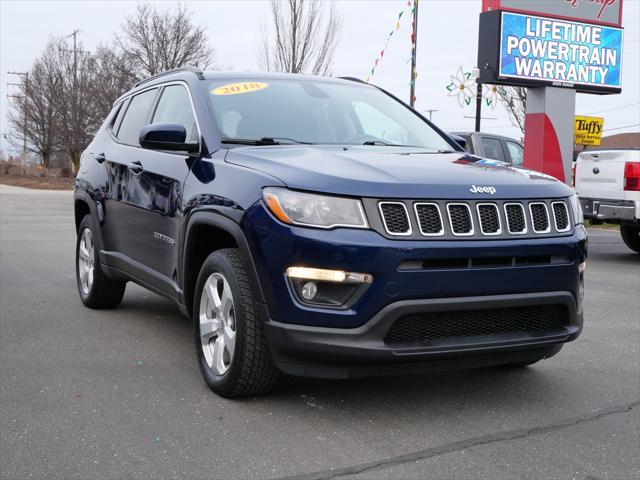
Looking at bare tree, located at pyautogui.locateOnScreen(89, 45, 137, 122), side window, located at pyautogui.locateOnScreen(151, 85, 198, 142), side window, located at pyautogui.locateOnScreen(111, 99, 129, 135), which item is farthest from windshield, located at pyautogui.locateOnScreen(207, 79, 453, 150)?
bare tree, located at pyautogui.locateOnScreen(89, 45, 137, 122)

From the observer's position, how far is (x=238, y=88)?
198 inches

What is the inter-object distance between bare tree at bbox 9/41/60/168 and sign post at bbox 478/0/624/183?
147ft

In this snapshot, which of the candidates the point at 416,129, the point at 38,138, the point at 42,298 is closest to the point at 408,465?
the point at 416,129

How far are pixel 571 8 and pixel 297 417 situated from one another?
54.4ft

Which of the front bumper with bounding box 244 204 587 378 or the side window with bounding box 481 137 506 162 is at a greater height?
the side window with bounding box 481 137 506 162

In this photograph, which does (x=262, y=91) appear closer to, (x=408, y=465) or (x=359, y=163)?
(x=359, y=163)

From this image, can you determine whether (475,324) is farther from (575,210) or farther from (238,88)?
(238,88)

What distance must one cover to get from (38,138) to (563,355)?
61.9 metres

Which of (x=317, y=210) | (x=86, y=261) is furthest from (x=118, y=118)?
(x=317, y=210)

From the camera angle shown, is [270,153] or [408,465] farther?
[270,153]

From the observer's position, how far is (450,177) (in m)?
3.86

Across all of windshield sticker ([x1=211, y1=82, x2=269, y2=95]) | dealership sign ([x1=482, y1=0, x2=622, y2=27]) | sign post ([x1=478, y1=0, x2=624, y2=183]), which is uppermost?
dealership sign ([x1=482, y1=0, x2=622, y2=27])

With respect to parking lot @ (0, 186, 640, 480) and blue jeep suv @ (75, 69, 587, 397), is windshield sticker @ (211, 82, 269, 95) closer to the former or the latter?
blue jeep suv @ (75, 69, 587, 397)

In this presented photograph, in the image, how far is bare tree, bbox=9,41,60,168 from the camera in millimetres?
57938
